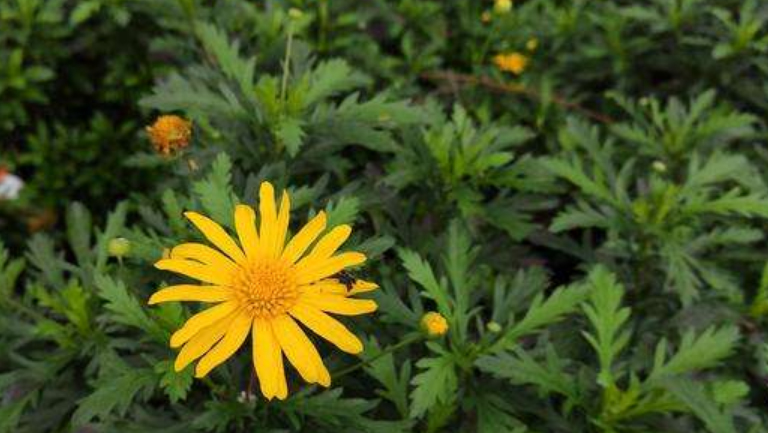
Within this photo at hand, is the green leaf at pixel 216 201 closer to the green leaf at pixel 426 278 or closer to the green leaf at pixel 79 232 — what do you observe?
the green leaf at pixel 426 278

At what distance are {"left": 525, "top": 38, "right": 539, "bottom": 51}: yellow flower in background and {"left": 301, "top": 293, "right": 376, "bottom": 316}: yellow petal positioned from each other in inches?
63.4

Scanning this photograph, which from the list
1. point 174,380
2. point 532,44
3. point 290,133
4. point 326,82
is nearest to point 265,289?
point 174,380

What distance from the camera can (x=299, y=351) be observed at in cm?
131

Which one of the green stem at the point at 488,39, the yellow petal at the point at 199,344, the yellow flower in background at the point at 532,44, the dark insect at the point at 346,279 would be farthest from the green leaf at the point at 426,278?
the yellow flower in background at the point at 532,44

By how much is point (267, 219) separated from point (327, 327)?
217mm

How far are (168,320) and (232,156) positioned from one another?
513 millimetres

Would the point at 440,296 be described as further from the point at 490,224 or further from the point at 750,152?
the point at 750,152

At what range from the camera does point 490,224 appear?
2.12m

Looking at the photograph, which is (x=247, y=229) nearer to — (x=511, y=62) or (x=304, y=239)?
(x=304, y=239)

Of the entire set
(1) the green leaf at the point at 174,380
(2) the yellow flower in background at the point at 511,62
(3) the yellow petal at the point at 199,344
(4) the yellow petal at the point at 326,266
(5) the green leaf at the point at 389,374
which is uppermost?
(4) the yellow petal at the point at 326,266

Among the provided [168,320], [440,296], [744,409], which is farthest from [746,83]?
[168,320]

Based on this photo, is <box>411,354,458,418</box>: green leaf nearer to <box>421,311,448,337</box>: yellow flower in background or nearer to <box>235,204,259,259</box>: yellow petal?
<box>421,311,448,337</box>: yellow flower in background

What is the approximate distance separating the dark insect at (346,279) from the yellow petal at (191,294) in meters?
0.19

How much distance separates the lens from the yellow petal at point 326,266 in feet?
4.28
